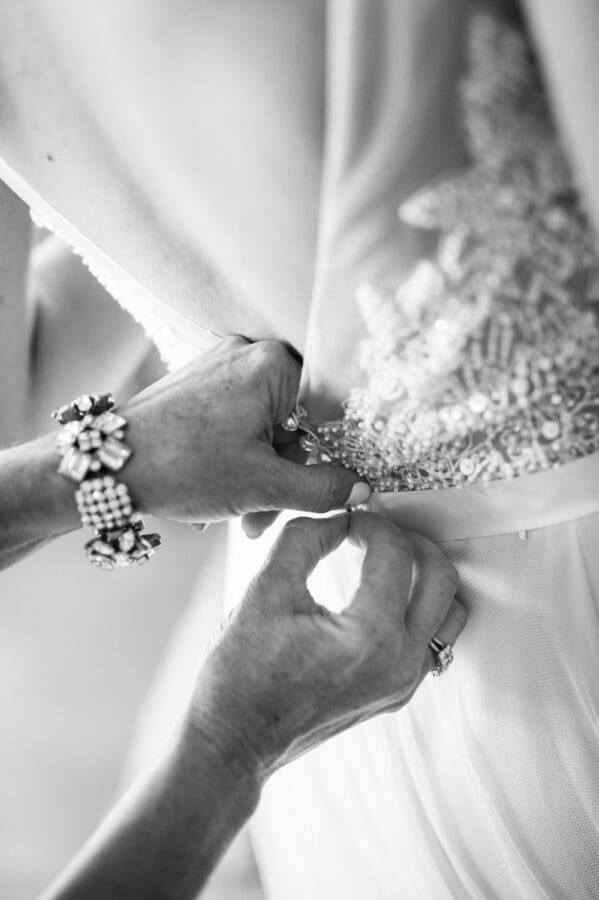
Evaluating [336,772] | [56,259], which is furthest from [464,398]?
[56,259]

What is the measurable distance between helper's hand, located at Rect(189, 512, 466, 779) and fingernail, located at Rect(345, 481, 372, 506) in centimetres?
5

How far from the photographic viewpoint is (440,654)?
26.0 inches

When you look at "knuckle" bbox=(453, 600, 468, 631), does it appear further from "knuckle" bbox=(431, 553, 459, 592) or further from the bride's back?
the bride's back

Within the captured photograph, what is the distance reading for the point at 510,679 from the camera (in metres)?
0.69

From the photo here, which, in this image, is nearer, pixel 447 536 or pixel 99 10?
pixel 99 10

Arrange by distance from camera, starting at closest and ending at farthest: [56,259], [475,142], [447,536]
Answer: [475,142] → [447,536] → [56,259]

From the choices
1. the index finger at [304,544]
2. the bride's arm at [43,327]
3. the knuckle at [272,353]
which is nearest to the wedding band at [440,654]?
the index finger at [304,544]

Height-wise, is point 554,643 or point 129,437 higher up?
point 129,437

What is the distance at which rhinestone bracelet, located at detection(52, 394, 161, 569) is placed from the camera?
0.63 metres

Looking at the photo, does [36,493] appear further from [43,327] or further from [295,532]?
[43,327]

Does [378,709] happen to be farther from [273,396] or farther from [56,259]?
[56,259]

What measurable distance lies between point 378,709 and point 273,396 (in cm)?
Answer: 27

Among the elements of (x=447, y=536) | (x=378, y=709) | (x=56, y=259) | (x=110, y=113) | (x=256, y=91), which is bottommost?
(x=378, y=709)

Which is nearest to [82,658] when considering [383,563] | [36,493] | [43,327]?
[43,327]
